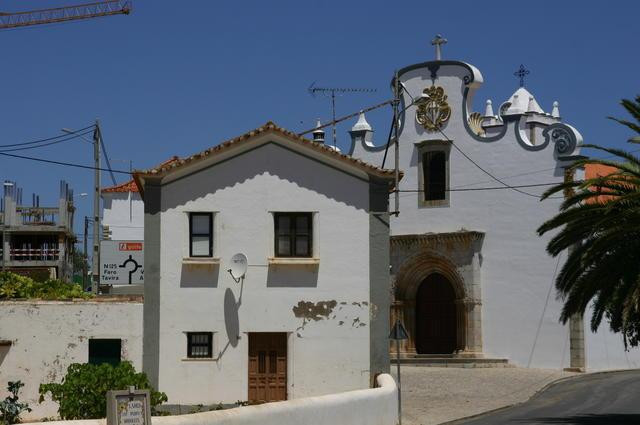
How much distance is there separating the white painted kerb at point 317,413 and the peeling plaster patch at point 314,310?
3582 mm

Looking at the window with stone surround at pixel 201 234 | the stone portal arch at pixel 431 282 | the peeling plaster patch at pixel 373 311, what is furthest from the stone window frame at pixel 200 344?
the stone portal arch at pixel 431 282

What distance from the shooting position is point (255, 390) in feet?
91.8

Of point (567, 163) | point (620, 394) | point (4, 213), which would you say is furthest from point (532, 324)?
point (4, 213)

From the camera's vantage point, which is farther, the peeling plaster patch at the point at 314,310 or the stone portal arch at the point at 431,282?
the stone portal arch at the point at 431,282

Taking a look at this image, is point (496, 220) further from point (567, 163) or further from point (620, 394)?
point (620, 394)

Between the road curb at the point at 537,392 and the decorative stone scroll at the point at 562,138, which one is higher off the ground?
the decorative stone scroll at the point at 562,138

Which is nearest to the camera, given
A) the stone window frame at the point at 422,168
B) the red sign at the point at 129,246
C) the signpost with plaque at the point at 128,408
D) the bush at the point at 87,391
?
the signpost with plaque at the point at 128,408

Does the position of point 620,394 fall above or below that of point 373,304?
below

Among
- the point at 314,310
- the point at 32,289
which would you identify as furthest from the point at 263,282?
the point at 32,289

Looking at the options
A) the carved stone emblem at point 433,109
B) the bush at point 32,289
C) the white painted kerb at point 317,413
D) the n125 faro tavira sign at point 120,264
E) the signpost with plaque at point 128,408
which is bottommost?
the white painted kerb at point 317,413

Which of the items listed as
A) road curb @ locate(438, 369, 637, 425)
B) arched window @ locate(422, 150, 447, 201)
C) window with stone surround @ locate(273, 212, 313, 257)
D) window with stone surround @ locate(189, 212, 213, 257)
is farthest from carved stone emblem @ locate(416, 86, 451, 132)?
window with stone surround @ locate(189, 212, 213, 257)

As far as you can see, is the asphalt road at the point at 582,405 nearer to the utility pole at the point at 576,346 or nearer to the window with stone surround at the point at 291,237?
the utility pole at the point at 576,346

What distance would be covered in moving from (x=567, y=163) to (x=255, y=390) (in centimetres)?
1718

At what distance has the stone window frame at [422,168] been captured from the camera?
140ft
